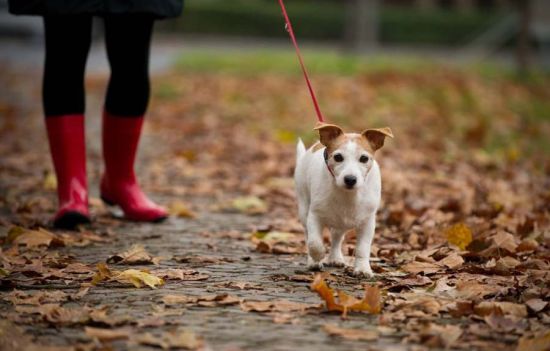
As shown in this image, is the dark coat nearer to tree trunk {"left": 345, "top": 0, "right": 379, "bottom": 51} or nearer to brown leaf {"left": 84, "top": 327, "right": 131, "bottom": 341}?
brown leaf {"left": 84, "top": 327, "right": 131, "bottom": 341}

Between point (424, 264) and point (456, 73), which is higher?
point (456, 73)

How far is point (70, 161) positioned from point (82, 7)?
0.85m

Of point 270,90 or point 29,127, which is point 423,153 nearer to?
point 29,127

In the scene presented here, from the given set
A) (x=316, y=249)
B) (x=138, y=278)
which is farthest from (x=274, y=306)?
(x=138, y=278)

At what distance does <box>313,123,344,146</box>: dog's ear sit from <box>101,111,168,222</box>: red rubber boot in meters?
1.69

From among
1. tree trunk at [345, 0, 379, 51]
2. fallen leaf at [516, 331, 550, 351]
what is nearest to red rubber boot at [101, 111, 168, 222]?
fallen leaf at [516, 331, 550, 351]

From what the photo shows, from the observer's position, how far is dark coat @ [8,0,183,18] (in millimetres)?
4363

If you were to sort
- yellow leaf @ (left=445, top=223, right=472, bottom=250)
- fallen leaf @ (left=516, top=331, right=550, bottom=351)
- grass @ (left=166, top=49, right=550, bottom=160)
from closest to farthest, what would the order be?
fallen leaf @ (left=516, top=331, right=550, bottom=351), yellow leaf @ (left=445, top=223, right=472, bottom=250), grass @ (left=166, top=49, right=550, bottom=160)

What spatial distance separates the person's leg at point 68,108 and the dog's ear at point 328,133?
165cm

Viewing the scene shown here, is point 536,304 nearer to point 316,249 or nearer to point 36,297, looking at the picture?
point 316,249

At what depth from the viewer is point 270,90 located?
13.5 m

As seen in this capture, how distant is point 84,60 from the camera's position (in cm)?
473

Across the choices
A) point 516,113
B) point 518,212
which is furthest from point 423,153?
point 516,113

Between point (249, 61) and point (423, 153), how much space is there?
11105 millimetres
